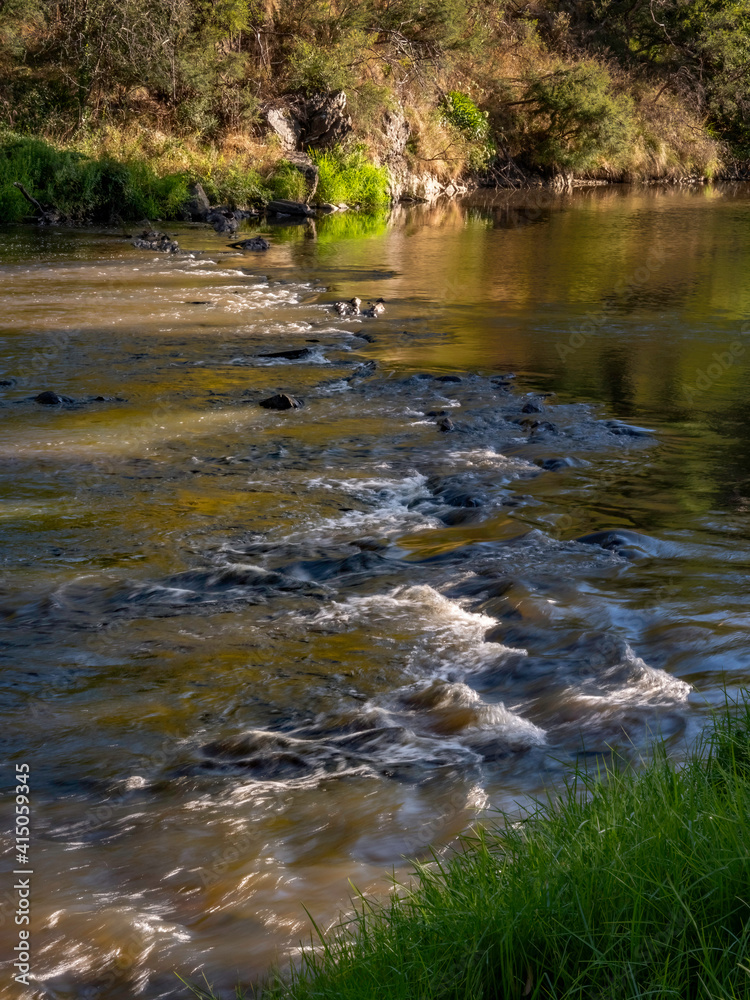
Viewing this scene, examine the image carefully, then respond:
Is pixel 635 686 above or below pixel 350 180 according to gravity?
below

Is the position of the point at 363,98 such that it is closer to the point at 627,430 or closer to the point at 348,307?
the point at 348,307

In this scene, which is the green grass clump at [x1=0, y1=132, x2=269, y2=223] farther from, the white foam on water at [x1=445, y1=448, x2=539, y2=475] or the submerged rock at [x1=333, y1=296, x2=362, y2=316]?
the white foam on water at [x1=445, y1=448, x2=539, y2=475]

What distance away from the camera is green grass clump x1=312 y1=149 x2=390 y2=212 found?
103 ft

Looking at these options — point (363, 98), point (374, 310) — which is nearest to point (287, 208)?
point (363, 98)

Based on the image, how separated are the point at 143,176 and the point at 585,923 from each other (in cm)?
2673

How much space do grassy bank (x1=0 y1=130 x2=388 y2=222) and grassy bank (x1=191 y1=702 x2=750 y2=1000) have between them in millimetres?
24835

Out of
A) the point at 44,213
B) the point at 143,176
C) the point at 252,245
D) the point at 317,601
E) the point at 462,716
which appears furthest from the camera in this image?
the point at 143,176

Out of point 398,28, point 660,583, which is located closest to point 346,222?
point 398,28

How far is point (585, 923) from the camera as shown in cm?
205

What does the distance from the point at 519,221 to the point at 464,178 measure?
13.8m

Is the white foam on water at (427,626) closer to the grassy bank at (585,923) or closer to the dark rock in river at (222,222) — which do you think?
the grassy bank at (585,923)

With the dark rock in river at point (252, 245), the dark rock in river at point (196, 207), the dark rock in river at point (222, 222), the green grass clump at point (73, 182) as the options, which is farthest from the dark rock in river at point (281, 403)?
the dark rock in river at point (196, 207)

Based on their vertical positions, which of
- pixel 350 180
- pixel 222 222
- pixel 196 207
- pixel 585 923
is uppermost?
pixel 350 180

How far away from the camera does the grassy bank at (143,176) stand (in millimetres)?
24531
